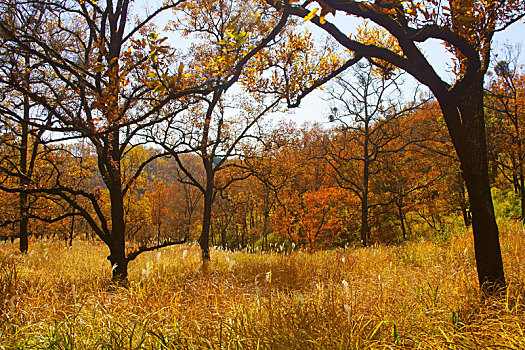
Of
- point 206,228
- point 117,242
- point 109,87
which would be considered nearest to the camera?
point 109,87

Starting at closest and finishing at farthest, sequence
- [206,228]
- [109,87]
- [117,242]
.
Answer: [109,87], [117,242], [206,228]

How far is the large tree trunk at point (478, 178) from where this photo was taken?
3.47 metres

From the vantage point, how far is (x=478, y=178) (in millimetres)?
3486

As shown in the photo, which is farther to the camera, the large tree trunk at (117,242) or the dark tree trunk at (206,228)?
the dark tree trunk at (206,228)

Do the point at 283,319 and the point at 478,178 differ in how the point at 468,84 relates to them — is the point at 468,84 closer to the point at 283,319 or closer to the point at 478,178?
the point at 478,178

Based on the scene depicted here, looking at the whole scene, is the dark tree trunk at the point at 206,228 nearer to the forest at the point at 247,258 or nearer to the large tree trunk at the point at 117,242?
the forest at the point at 247,258

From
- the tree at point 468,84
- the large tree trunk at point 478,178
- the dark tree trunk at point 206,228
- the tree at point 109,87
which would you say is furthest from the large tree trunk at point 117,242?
the large tree trunk at point 478,178

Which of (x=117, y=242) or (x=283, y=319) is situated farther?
(x=117, y=242)

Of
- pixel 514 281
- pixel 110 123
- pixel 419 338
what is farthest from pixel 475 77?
pixel 110 123

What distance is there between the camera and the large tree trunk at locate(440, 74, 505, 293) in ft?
11.4

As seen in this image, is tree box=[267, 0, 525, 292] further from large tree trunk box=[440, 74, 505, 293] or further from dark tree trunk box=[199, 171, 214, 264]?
dark tree trunk box=[199, 171, 214, 264]

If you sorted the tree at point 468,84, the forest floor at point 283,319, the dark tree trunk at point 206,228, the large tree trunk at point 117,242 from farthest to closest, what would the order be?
the dark tree trunk at point 206,228
the large tree trunk at point 117,242
the tree at point 468,84
the forest floor at point 283,319

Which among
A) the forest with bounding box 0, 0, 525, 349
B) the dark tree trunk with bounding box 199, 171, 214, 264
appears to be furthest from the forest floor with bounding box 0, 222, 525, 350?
the dark tree trunk with bounding box 199, 171, 214, 264

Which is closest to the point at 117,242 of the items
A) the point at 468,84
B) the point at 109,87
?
the point at 109,87
